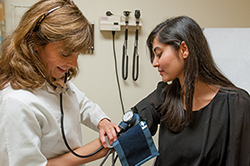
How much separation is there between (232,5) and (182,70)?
145 centimetres

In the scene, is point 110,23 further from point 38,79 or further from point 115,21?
point 38,79

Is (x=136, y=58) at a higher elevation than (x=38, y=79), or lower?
lower

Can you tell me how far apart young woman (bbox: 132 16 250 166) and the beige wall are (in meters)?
0.80

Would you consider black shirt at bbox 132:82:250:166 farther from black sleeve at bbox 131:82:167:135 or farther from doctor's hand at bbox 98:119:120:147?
doctor's hand at bbox 98:119:120:147

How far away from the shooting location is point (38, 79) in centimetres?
82

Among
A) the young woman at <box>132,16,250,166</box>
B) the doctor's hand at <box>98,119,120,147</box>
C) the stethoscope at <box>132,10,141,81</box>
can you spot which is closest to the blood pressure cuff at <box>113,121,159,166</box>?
the doctor's hand at <box>98,119,120,147</box>

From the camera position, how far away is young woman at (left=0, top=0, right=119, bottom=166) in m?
0.73

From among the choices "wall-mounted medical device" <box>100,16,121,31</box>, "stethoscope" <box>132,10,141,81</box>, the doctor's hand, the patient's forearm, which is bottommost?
the patient's forearm

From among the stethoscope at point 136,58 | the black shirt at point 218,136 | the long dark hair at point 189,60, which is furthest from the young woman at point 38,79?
the stethoscope at point 136,58

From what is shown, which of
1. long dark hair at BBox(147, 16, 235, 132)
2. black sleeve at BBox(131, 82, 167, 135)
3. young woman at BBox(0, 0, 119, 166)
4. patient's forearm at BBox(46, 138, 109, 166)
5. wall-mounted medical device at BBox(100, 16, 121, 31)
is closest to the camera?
young woman at BBox(0, 0, 119, 166)

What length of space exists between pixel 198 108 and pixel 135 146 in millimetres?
362

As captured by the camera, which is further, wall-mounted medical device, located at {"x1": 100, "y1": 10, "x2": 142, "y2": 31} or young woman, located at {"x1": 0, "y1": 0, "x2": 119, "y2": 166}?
wall-mounted medical device, located at {"x1": 100, "y1": 10, "x2": 142, "y2": 31}

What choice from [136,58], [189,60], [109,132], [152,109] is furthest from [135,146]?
[136,58]

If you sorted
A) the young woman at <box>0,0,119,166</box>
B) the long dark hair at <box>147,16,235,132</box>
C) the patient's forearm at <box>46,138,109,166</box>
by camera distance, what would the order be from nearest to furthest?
the young woman at <box>0,0,119,166</box>
the patient's forearm at <box>46,138,109,166</box>
the long dark hair at <box>147,16,235,132</box>
